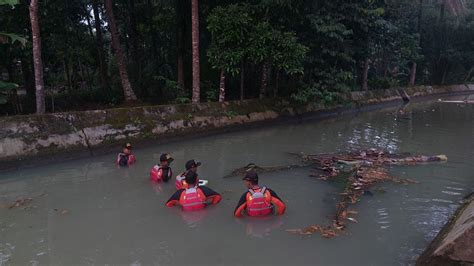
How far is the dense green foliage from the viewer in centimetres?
1587

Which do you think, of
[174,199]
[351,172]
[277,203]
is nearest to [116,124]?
[174,199]

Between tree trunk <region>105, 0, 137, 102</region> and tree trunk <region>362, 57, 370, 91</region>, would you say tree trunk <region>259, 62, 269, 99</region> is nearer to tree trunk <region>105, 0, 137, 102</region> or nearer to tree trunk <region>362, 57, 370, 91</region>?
tree trunk <region>105, 0, 137, 102</region>

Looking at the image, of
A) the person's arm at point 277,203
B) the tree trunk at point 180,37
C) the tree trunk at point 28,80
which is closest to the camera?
the person's arm at point 277,203

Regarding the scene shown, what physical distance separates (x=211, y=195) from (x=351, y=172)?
3.92 meters

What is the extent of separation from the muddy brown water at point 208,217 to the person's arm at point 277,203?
0.48ft

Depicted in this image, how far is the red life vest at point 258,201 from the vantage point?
24.3 feet

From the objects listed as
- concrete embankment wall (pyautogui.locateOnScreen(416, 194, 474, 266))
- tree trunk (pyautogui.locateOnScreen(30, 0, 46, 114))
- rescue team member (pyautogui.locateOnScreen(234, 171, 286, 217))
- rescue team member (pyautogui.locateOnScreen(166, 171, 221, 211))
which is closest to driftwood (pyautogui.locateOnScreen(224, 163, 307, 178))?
rescue team member (pyautogui.locateOnScreen(166, 171, 221, 211))

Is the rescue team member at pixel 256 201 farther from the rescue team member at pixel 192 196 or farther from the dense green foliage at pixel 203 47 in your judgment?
the dense green foliage at pixel 203 47

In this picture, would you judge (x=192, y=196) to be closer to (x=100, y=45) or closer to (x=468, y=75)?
(x=100, y=45)

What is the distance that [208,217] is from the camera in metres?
7.67

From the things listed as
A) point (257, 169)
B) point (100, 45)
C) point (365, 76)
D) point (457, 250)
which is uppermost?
point (100, 45)

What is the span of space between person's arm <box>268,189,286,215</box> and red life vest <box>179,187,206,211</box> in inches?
52.1

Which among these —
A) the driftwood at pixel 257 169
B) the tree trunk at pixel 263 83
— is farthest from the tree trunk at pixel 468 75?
the driftwood at pixel 257 169

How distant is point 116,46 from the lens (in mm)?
15812
